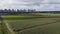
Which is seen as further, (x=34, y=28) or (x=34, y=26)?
(x=34, y=26)

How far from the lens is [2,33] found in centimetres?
2186

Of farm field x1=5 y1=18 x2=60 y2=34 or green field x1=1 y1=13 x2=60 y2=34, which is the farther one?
green field x1=1 y1=13 x2=60 y2=34

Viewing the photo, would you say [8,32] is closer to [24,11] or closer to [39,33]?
[39,33]

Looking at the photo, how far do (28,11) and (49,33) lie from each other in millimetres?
36433

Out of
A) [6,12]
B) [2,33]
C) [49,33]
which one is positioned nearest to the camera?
[49,33]

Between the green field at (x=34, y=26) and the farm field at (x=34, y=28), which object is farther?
the green field at (x=34, y=26)

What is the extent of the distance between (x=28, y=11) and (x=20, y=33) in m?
35.5

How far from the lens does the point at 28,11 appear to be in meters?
56.5

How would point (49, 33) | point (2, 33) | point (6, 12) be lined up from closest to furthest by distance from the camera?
point (49, 33) < point (2, 33) < point (6, 12)

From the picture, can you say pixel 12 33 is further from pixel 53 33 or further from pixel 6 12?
pixel 6 12

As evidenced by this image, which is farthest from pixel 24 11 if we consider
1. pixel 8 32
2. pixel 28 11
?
pixel 8 32

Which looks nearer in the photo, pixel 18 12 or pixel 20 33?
pixel 20 33

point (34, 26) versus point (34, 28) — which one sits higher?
point (34, 28)

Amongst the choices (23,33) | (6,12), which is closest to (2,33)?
(23,33)
